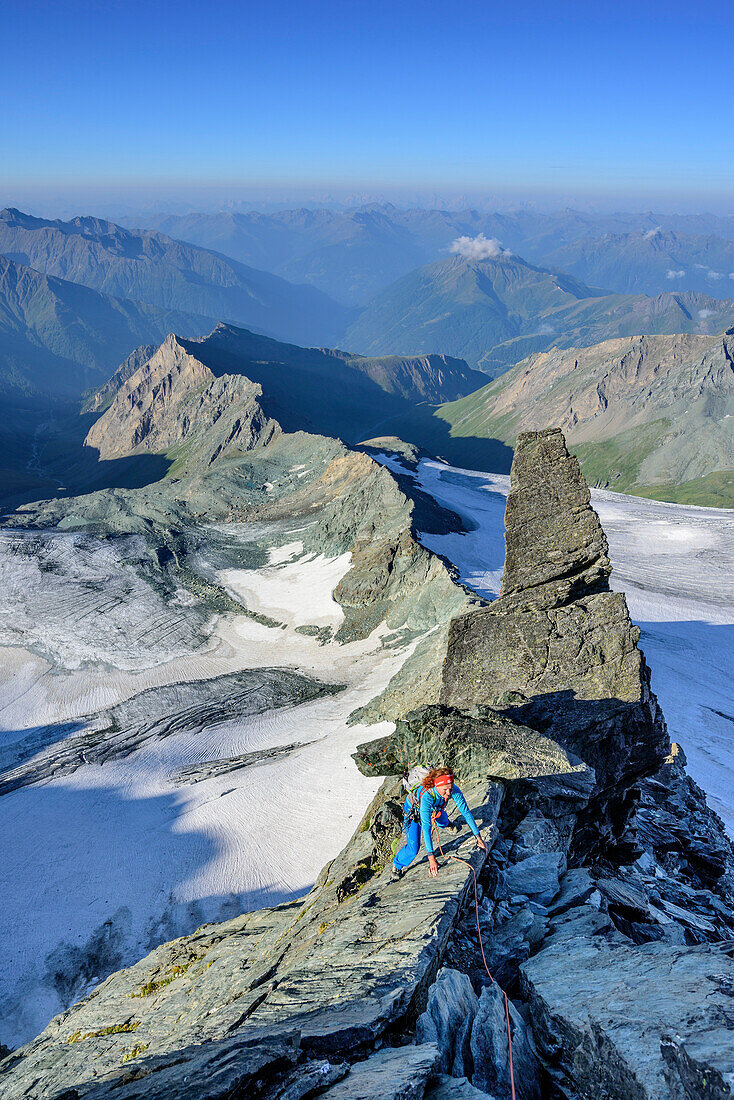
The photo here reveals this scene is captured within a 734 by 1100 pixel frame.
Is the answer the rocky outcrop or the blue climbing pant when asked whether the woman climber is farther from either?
the rocky outcrop

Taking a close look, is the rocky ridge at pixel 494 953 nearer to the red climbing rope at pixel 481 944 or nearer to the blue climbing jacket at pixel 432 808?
the red climbing rope at pixel 481 944

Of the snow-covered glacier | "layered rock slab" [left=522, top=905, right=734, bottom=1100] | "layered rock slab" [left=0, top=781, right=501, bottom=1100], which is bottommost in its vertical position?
the snow-covered glacier

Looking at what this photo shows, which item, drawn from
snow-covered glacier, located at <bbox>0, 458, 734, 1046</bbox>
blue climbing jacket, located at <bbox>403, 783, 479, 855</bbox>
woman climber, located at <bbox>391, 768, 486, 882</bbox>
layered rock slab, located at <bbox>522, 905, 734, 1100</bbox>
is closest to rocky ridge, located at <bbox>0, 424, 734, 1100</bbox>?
layered rock slab, located at <bbox>522, 905, 734, 1100</bbox>

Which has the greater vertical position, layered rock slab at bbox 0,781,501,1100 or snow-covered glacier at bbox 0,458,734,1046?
layered rock slab at bbox 0,781,501,1100

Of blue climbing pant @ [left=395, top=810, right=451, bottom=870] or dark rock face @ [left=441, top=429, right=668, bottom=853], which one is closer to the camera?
blue climbing pant @ [left=395, top=810, right=451, bottom=870]

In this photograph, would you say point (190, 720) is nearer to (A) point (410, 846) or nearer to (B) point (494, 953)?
(A) point (410, 846)

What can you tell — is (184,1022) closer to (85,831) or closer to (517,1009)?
(517,1009)

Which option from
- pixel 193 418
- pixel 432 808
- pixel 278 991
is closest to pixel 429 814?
pixel 432 808
